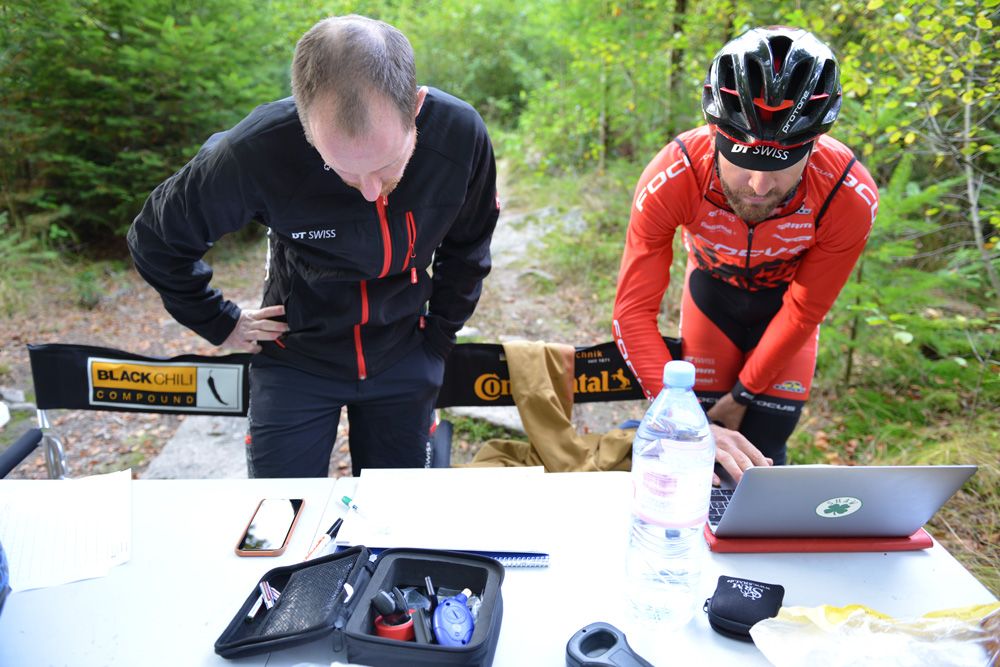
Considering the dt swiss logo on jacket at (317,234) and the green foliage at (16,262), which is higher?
the dt swiss logo on jacket at (317,234)

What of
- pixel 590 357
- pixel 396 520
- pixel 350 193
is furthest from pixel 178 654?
pixel 590 357

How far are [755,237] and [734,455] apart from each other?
0.75 meters

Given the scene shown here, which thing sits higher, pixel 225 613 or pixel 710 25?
pixel 710 25

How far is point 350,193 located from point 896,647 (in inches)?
60.1

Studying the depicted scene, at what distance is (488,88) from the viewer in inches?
387

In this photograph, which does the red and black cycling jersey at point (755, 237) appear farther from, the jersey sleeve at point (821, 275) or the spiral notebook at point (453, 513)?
the spiral notebook at point (453, 513)

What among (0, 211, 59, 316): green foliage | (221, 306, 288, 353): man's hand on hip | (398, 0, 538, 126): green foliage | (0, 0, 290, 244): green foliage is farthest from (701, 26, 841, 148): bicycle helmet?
(398, 0, 538, 126): green foliage

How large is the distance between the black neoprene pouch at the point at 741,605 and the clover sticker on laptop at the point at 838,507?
0.62 ft

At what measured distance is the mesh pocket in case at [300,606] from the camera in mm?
1095

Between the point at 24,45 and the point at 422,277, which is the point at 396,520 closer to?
the point at 422,277

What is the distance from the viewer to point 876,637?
109 centimetres

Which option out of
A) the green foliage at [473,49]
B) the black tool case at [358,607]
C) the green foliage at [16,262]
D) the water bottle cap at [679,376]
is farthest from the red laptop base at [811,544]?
the green foliage at [473,49]

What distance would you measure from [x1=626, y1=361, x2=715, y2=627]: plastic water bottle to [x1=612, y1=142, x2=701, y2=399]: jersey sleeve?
0.52m

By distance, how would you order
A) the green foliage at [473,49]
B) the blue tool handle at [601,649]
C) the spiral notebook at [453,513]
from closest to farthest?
the blue tool handle at [601,649] → the spiral notebook at [453,513] → the green foliage at [473,49]
